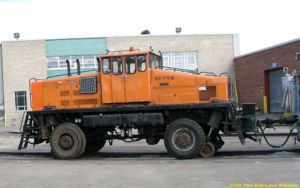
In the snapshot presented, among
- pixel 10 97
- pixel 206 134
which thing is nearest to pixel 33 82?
pixel 206 134

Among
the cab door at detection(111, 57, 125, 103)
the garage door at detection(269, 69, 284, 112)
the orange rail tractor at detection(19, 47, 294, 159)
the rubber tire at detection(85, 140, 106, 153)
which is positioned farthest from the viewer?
the garage door at detection(269, 69, 284, 112)

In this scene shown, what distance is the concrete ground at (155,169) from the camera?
35.7 ft

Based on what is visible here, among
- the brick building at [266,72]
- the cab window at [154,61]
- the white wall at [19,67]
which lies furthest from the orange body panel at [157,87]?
the white wall at [19,67]

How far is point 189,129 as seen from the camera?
15445mm

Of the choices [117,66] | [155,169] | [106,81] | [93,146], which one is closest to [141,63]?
[117,66]

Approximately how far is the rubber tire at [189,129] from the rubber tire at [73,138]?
2812 millimetres

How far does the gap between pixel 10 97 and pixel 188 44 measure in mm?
19284

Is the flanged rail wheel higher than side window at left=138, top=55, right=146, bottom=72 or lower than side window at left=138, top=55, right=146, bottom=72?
lower

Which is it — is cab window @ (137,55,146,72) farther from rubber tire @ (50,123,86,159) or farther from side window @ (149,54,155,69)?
rubber tire @ (50,123,86,159)

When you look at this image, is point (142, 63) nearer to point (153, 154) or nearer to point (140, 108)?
point (140, 108)

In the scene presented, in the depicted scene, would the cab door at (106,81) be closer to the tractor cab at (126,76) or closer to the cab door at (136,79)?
the tractor cab at (126,76)

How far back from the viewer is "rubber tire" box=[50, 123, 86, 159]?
16406 millimetres

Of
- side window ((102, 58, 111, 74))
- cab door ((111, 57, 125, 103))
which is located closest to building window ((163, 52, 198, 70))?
side window ((102, 58, 111, 74))

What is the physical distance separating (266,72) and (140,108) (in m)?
30.2
